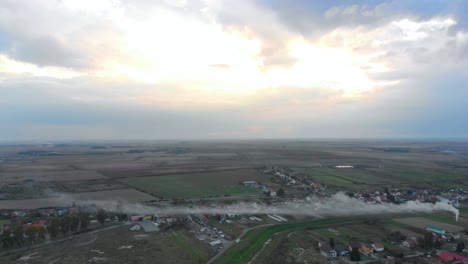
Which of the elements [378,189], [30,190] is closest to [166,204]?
[30,190]

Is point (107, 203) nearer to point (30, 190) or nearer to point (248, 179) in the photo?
point (30, 190)

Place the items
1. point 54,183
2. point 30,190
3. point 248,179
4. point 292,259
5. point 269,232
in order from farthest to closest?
point 248,179
point 54,183
point 30,190
point 269,232
point 292,259

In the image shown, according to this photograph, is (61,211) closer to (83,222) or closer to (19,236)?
(83,222)

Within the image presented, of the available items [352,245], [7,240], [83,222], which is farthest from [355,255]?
[7,240]

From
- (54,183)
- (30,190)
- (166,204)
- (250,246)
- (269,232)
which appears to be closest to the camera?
(250,246)

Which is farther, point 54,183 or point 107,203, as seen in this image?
point 54,183

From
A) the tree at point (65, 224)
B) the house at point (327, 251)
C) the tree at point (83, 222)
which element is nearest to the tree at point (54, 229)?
the tree at point (65, 224)

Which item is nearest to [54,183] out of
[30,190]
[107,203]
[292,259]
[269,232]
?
[30,190]
